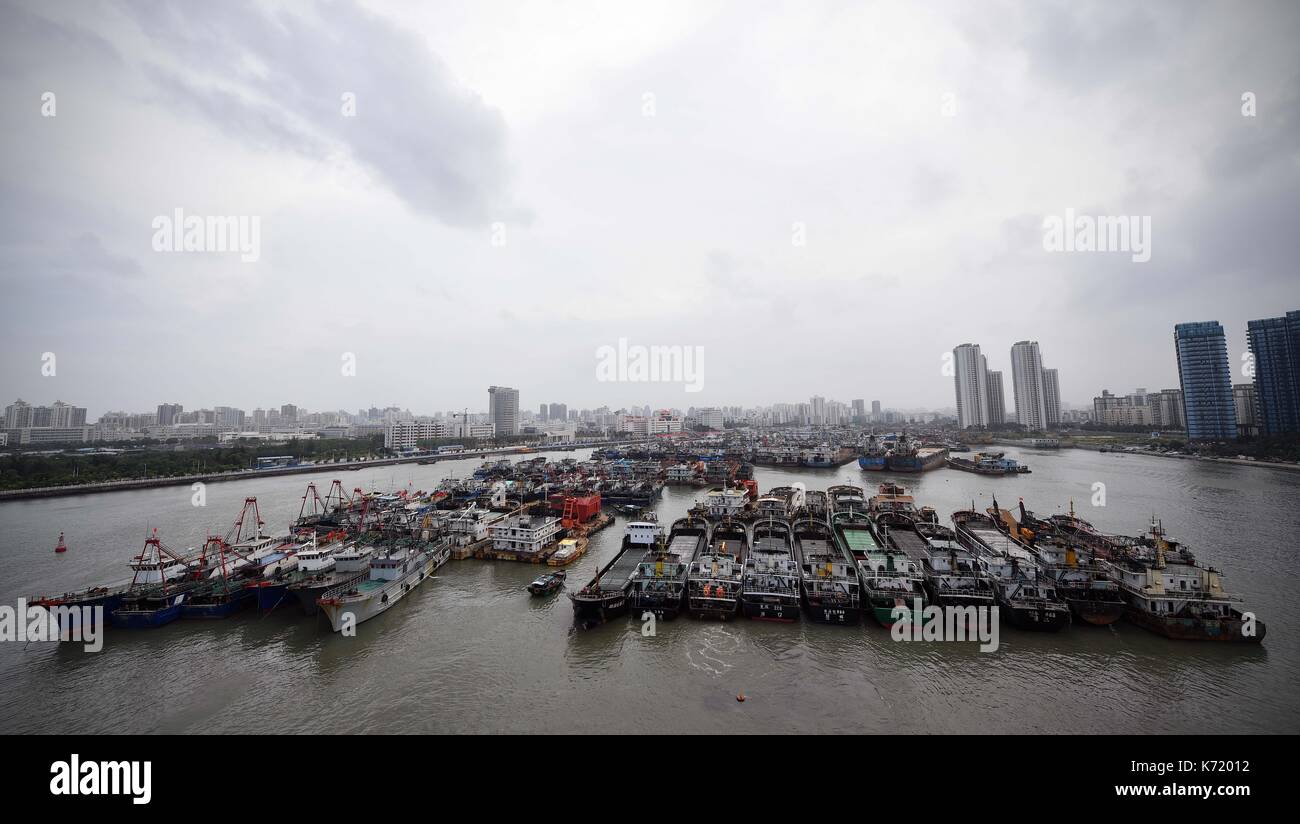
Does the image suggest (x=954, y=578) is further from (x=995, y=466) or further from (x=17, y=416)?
(x=17, y=416)

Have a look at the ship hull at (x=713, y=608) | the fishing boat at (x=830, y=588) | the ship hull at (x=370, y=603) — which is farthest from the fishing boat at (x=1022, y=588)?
the ship hull at (x=370, y=603)

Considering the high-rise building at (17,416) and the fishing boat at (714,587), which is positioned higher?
the high-rise building at (17,416)

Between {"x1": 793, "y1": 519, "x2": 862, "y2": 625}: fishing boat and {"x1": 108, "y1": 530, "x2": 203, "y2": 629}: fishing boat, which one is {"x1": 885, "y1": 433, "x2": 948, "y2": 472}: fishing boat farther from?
{"x1": 108, "y1": 530, "x2": 203, "y2": 629}: fishing boat

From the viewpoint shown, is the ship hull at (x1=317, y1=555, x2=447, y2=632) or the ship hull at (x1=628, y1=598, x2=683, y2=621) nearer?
the ship hull at (x1=317, y1=555, x2=447, y2=632)

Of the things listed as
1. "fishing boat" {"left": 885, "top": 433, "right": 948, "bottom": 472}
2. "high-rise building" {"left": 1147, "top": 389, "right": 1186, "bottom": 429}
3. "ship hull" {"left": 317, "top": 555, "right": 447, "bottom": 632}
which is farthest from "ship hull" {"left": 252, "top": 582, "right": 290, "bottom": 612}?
"high-rise building" {"left": 1147, "top": 389, "right": 1186, "bottom": 429}

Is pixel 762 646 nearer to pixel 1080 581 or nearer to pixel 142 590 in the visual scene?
pixel 1080 581

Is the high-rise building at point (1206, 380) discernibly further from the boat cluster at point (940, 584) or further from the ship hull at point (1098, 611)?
the ship hull at point (1098, 611)
